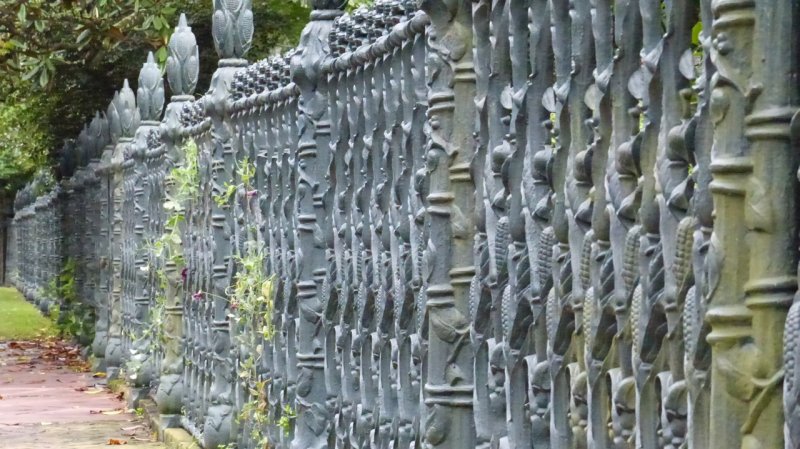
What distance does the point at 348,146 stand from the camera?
5340 mm

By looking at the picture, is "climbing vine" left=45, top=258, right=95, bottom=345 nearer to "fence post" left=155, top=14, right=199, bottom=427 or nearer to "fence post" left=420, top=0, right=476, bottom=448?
"fence post" left=155, top=14, right=199, bottom=427

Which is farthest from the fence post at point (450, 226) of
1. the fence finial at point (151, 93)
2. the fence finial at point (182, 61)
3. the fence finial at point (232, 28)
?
the fence finial at point (151, 93)

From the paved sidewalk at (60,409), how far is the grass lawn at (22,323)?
4.63 m

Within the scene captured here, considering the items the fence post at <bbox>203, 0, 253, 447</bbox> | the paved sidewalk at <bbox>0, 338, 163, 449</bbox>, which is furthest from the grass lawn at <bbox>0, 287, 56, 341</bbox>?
the fence post at <bbox>203, 0, 253, 447</bbox>

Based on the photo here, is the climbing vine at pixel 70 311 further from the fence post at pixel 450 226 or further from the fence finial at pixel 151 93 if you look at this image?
the fence post at pixel 450 226

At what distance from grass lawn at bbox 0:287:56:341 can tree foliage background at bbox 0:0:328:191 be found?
2699mm

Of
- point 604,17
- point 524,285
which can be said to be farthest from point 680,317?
point 524,285

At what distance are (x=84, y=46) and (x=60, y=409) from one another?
17.9 ft

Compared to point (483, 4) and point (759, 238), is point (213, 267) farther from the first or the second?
point (759, 238)

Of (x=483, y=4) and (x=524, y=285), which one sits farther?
(x=483, y=4)

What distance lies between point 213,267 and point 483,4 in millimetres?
4589

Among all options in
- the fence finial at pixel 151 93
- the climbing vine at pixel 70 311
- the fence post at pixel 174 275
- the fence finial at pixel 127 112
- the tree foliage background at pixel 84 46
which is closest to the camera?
the fence post at pixel 174 275

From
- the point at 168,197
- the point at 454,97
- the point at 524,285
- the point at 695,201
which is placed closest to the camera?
the point at 695,201

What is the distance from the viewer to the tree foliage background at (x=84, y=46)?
52.9 feet
